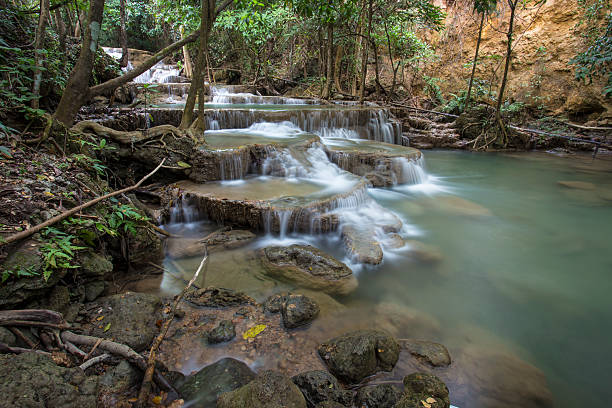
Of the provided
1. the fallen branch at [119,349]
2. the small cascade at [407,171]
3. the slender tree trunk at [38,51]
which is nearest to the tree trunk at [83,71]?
the slender tree trunk at [38,51]

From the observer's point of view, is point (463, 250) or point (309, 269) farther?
point (463, 250)

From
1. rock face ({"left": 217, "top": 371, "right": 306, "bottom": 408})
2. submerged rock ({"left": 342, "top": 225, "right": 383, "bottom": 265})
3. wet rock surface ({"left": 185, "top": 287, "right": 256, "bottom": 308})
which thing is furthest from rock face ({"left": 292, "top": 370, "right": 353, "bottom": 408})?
submerged rock ({"left": 342, "top": 225, "right": 383, "bottom": 265})

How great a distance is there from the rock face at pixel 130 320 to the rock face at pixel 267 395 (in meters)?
0.92

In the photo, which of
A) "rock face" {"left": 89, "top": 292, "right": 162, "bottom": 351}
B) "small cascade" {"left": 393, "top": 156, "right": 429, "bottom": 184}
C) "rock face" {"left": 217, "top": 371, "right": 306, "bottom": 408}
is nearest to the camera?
"rock face" {"left": 217, "top": 371, "right": 306, "bottom": 408}

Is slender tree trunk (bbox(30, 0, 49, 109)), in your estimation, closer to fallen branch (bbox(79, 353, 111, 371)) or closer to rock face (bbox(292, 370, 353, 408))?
fallen branch (bbox(79, 353, 111, 371))

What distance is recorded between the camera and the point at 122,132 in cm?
531

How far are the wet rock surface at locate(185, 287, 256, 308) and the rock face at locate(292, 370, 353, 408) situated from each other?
3.93 feet

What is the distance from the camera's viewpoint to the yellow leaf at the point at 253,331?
2.78 m

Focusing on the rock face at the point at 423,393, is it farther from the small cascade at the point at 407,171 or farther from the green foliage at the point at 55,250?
the small cascade at the point at 407,171

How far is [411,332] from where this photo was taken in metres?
3.07

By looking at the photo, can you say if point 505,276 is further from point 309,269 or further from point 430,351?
point 309,269

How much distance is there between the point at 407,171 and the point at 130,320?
6.83m

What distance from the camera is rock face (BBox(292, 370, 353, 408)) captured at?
2.12 m

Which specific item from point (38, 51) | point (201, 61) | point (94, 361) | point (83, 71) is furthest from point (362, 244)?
point (38, 51)
